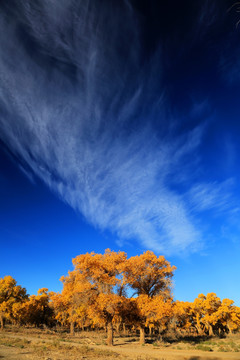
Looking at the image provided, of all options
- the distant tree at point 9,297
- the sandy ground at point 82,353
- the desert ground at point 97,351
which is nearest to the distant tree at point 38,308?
the distant tree at point 9,297

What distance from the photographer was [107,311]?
24156mm

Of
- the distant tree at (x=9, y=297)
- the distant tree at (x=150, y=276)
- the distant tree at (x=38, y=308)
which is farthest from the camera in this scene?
the distant tree at (x=38, y=308)

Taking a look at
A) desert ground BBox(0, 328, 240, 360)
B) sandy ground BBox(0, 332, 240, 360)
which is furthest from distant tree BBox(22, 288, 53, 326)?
sandy ground BBox(0, 332, 240, 360)

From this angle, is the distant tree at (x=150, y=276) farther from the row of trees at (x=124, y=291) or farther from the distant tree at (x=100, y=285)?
the distant tree at (x=100, y=285)

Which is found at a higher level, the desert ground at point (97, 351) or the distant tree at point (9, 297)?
the distant tree at point (9, 297)

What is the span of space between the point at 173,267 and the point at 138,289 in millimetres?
5873

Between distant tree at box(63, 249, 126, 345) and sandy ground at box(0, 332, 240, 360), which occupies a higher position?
distant tree at box(63, 249, 126, 345)

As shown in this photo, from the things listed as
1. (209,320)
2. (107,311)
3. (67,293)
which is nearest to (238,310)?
(209,320)

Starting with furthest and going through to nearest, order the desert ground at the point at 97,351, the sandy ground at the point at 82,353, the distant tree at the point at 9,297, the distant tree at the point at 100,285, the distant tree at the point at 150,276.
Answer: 1. the distant tree at the point at 9,297
2. the distant tree at the point at 150,276
3. the distant tree at the point at 100,285
4. the desert ground at the point at 97,351
5. the sandy ground at the point at 82,353

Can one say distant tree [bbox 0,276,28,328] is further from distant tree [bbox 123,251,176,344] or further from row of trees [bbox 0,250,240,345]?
distant tree [bbox 123,251,176,344]

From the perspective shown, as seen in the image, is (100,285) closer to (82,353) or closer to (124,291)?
(124,291)

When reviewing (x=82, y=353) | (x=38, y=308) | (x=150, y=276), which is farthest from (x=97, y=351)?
(x=38, y=308)

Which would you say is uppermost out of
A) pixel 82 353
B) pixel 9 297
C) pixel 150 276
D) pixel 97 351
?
pixel 150 276

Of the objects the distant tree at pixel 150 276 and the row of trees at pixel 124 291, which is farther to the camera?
the distant tree at pixel 150 276
